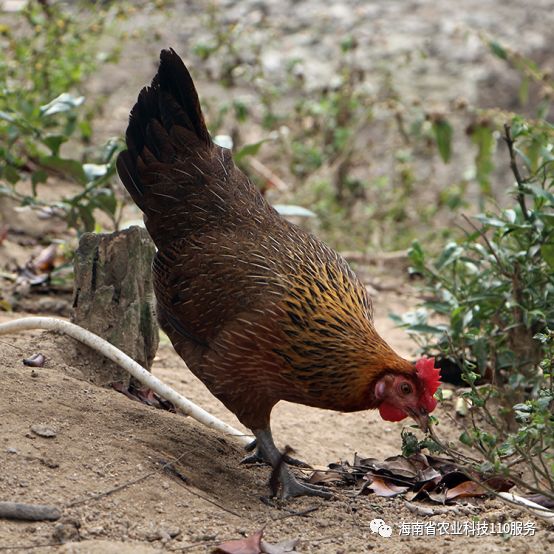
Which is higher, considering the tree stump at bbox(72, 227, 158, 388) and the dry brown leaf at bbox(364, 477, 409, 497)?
the tree stump at bbox(72, 227, 158, 388)

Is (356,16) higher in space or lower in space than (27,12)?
higher

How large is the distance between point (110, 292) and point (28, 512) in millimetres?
1537

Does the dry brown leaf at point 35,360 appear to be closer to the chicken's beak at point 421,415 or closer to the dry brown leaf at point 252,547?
the dry brown leaf at point 252,547

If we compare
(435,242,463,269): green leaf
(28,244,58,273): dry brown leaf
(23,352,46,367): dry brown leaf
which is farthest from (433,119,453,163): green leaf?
(23,352,46,367): dry brown leaf

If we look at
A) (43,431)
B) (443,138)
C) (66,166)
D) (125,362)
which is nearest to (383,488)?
(125,362)

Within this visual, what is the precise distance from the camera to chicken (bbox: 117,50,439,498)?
3.82m

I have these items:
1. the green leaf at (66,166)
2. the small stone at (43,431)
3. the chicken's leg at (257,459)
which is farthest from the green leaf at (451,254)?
the small stone at (43,431)

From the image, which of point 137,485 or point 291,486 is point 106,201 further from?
point 137,485

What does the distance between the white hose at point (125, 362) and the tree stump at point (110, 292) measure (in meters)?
0.12

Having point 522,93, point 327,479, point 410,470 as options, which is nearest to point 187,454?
point 327,479

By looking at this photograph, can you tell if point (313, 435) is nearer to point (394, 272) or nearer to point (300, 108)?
point (394, 272)

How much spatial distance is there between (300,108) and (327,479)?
16.7 ft

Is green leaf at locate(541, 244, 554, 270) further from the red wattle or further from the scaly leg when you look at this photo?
the scaly leg

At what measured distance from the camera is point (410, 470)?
4086mm
